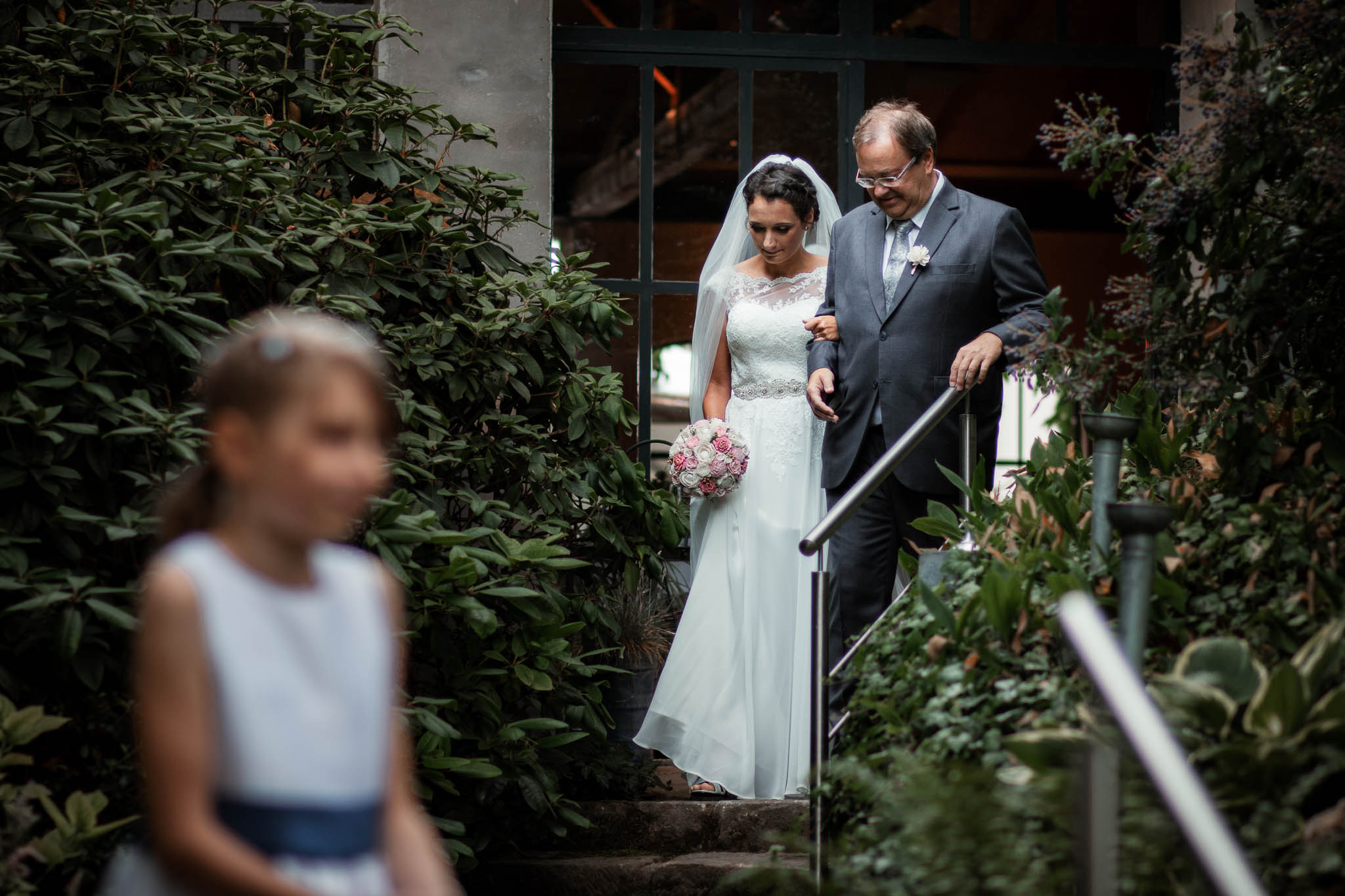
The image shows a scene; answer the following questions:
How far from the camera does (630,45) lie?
5.57 meters

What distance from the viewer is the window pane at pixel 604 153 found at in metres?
5.63

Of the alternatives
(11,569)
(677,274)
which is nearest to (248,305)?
(11,569)

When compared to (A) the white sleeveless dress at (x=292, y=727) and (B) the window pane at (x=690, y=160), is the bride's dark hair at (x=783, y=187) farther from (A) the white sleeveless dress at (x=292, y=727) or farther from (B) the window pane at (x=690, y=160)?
(A) the white sleeveless dress at (x=292, y=727)

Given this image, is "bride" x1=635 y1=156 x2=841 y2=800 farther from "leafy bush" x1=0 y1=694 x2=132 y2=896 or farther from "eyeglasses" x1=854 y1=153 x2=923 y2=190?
"leafy bush" x1=0 y1=694 x2=132 y2=896

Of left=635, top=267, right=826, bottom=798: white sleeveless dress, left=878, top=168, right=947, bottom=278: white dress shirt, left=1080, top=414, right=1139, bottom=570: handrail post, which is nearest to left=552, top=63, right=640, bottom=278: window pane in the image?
left=635, top=267, right=826, bottom=798: white sleeveless dress

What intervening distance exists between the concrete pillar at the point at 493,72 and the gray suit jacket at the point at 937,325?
1643 millimetres

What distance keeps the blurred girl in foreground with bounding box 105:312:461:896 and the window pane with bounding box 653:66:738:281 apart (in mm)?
4302

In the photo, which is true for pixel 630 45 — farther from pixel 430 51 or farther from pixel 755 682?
pixel 755 682

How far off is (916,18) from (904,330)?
2.28 meters

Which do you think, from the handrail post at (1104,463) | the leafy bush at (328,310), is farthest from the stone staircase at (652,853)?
the handrail post at (1104,463)

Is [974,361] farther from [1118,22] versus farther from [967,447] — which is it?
[1118,22]

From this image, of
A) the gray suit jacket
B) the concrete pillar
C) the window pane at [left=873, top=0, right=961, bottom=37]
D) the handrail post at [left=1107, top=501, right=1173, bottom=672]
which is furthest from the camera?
the window pane at [left=873, top=0, right=961, bottom=37]

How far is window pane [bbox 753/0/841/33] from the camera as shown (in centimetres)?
565

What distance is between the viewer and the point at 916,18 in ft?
18.9
